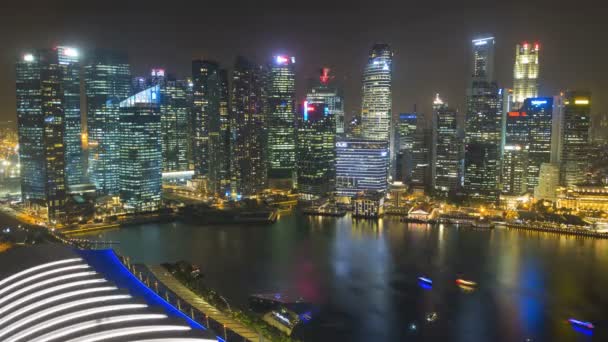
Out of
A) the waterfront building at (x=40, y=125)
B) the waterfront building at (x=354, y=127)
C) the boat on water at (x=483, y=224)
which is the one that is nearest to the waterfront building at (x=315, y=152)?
the waterfront building at (x=354, y=127)

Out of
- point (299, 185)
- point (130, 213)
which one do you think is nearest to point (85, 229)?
point (130, 213)

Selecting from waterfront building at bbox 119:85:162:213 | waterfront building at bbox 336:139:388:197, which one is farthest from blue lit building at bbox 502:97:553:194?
waterfront building at bbox 119:85:162:213

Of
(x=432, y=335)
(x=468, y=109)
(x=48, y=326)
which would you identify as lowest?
(x=432, y=335)

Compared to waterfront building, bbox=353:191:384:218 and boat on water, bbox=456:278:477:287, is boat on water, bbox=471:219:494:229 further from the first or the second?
boat on water, bbox=456:278:477:287

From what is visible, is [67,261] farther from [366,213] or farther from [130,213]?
[366,213]

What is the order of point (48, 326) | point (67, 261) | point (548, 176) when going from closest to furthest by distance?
point (48, 326) < point (67, 261) < point (548, 176)
